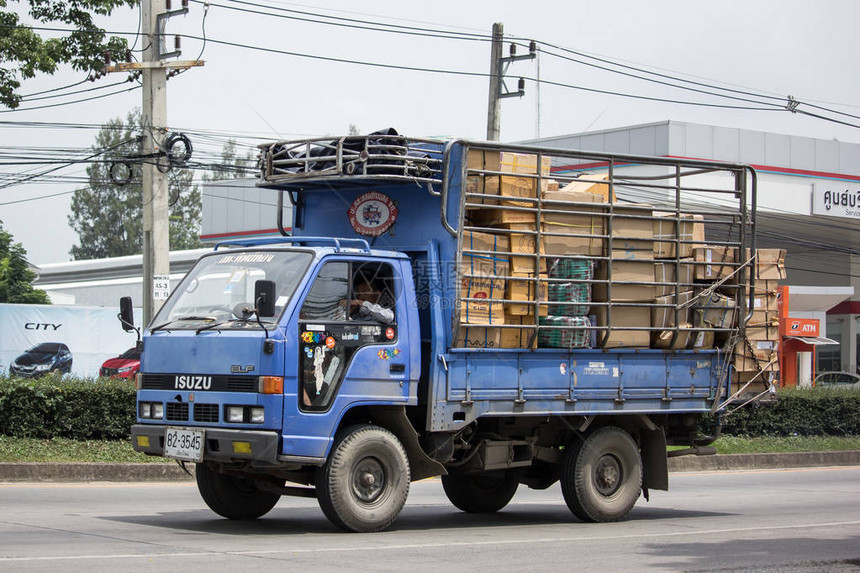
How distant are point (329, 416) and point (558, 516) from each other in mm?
3871

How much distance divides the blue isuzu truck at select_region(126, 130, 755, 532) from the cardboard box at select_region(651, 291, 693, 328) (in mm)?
24

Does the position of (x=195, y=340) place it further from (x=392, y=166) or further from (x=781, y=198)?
(x=781, y=198)

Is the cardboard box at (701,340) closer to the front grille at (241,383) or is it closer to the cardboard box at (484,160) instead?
the cardboard box at (484,160)

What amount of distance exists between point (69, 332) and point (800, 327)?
65.0ft

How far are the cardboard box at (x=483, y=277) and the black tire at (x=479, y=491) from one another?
8.19 feet

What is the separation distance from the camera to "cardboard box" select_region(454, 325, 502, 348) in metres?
9.91

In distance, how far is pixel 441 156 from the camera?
1017 cm

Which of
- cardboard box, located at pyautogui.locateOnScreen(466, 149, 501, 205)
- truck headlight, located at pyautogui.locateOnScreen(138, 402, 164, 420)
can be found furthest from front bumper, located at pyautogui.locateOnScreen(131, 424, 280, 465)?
cardboard box, located at pyautogui.locateOnScreen(466, 149, 501, 205)

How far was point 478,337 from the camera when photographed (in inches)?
396

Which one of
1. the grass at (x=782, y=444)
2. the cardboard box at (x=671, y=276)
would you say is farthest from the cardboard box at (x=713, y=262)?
the grass at (x=782, y=444)

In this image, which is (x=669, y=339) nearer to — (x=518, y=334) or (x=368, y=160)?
(x=518, y=334)

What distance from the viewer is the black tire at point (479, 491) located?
1189 centimetres

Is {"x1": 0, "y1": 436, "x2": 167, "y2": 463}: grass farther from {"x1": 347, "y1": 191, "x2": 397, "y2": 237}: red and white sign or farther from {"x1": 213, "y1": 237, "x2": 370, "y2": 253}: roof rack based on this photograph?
{"x1": 347, "y1": 191, "x2": 397, "y2": 237}: red and white sign

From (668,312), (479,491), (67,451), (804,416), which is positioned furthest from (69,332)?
(668,312)
